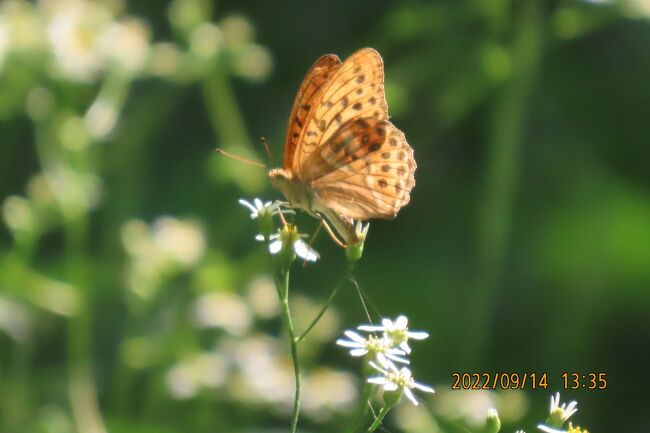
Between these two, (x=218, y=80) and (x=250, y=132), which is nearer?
(x=218, y=80)

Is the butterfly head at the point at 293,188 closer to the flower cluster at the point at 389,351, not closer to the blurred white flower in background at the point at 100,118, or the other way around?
the flower cluster at the point at 389,351

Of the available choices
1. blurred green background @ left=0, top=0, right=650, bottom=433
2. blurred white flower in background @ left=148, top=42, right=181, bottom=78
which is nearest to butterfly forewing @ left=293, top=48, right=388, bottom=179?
blurred green background @ left=0, top=0, right=650, bottom=433

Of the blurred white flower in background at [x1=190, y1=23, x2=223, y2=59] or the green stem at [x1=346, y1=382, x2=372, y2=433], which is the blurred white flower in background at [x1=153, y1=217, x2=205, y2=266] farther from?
the green stem at [x1=346, y1=382, x2=372, y2=433]

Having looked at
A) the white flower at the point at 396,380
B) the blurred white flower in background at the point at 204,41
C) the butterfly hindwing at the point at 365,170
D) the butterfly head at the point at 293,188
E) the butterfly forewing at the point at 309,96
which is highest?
the blurred white flower in background at the point at 204,41

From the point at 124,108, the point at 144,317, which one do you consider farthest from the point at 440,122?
the point at 144,317

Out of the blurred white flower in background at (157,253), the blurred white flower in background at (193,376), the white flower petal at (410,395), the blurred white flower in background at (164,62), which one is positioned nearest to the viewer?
the white flower petal at (410,395)

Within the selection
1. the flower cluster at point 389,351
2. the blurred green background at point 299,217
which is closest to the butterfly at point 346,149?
→ the flower cluster at point 389,351

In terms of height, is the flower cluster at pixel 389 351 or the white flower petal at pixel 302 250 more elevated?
the white flower petal at pixel 302 250

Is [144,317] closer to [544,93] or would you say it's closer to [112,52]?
[112,52]
